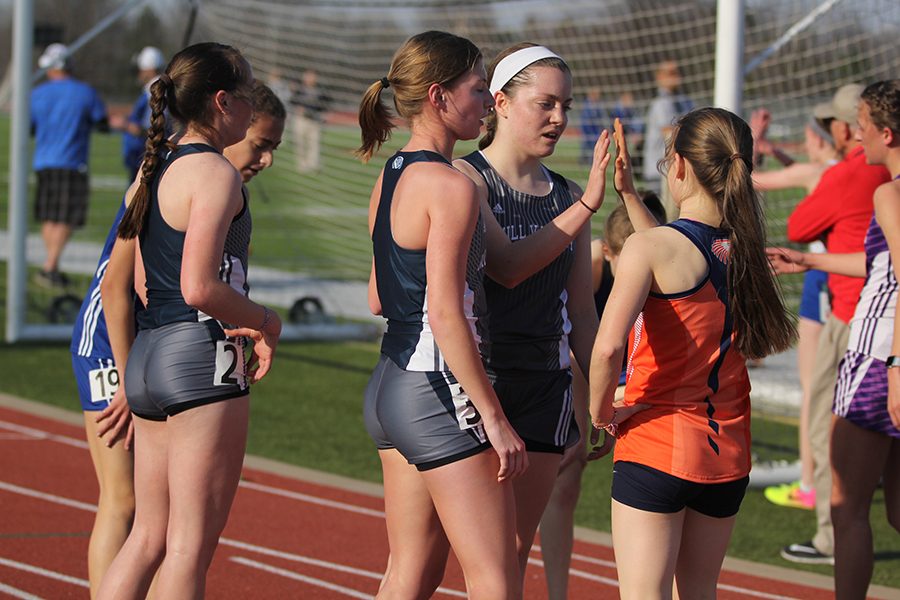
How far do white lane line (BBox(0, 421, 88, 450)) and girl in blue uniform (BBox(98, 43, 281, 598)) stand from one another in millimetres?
4026

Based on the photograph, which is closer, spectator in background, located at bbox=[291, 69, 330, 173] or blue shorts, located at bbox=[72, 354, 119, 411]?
blue shorts, located at bbox=[72, 354, 119, 411]

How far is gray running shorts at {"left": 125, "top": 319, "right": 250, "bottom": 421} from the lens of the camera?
340 centimetres

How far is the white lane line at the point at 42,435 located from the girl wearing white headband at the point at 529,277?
442 centimetres

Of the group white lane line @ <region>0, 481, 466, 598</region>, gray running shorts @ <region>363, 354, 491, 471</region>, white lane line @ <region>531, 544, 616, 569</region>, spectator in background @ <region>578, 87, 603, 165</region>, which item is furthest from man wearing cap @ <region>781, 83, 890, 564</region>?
spectator in background @ <region>578, 87, 603, 165</region>

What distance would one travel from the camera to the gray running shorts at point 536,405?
3547 mm

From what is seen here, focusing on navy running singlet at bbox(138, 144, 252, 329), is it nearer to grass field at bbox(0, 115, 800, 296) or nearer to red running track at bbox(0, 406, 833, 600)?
red running track at bbox(0, 406, 833, 600)

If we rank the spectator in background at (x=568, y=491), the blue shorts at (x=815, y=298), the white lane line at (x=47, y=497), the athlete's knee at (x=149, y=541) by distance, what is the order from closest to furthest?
the athlete's knee at (x=149, y=541) → the spectator in background at (x=568, y=491) → the white lane line at (x=47, y=497) → the blue shorts at (x=815, y=298)

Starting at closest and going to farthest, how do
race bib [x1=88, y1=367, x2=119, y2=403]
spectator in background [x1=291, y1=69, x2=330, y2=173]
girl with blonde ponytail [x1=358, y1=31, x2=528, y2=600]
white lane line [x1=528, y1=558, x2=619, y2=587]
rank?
1. girl with blonde ponytail [x1=358, y1=31, x2=528, y2=600]
2. race bib [x1=88, y1=367, x2=119, y2=403]
3. white lane line [x1=528, y1=558, x2=619, y2=587]
4. spectator in background [x1=291, y1=69, x2=330, y2=173]

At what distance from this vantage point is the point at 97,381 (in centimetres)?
409

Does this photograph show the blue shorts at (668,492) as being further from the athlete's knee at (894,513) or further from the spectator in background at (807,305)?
the spectator in background at (807,305)

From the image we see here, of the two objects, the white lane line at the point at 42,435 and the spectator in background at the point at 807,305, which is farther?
the white lane line at the point at 42,435

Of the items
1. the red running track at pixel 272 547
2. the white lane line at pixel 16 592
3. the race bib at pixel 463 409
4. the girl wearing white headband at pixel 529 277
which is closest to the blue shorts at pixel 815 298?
the red running track at pixel 272 547

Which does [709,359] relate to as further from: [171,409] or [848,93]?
[848,93]

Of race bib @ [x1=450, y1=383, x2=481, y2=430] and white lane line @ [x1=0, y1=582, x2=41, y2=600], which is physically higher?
race bib @ [x1=450, y1=383, x2=481, y2=430]
